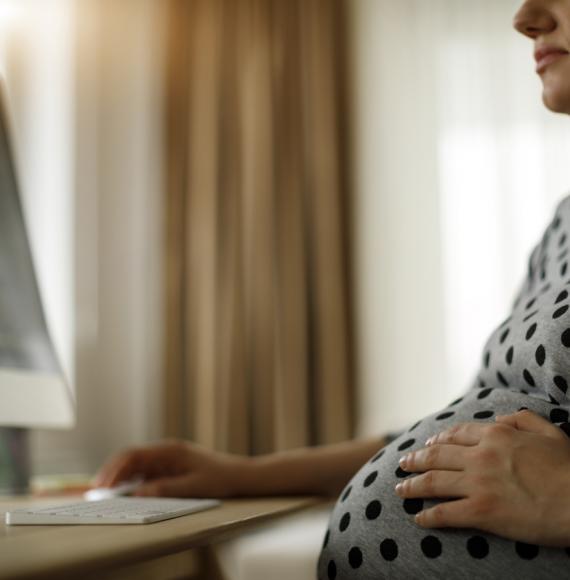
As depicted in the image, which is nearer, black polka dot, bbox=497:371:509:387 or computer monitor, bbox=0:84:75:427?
black polka dot, bbox=497:371:509:387

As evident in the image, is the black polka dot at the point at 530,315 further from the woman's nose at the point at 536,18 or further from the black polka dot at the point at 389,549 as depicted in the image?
the woman's nose at the point at 536,18

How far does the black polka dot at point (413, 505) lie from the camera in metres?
0.72

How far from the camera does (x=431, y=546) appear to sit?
691 millimetres

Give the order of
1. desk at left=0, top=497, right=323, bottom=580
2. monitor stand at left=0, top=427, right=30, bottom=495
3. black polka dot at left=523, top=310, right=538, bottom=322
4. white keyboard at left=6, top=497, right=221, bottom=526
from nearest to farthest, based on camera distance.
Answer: desk at left=0, top=497, right=323, bottom=580, white keyboard at left=6, top=497, right=221, bottom=526, black polka dot at left=523, top=310, right=538, bottom=322, monitor stand at left=0, top=427, right=30, bottom=495

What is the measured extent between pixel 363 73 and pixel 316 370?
961mm

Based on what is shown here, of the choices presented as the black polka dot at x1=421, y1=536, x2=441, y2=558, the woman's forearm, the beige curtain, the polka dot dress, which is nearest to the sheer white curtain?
the beige curtain

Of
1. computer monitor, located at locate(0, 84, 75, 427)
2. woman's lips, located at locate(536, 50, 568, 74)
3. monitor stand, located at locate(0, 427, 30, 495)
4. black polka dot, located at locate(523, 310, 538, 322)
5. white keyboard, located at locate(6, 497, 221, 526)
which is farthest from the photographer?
monitor stand, located at locate(0, 427, 30, 495)

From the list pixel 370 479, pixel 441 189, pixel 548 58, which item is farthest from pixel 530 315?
pixel 441 189

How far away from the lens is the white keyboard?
0.63m

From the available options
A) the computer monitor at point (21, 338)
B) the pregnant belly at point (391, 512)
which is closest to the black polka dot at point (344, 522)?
the pregnant belly at point (391, 512)

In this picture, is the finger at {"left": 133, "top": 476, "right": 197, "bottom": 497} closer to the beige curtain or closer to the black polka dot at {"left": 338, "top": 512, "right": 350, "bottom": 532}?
the black polka dot at {"left": 338, "top": 512, "right": 350, "bottom": 532}

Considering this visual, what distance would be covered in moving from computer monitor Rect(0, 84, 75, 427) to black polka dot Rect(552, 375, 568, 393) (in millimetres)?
805

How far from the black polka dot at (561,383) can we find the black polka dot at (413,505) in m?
0.17

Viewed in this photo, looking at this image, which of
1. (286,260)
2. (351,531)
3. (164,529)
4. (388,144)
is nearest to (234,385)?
(286,260)
